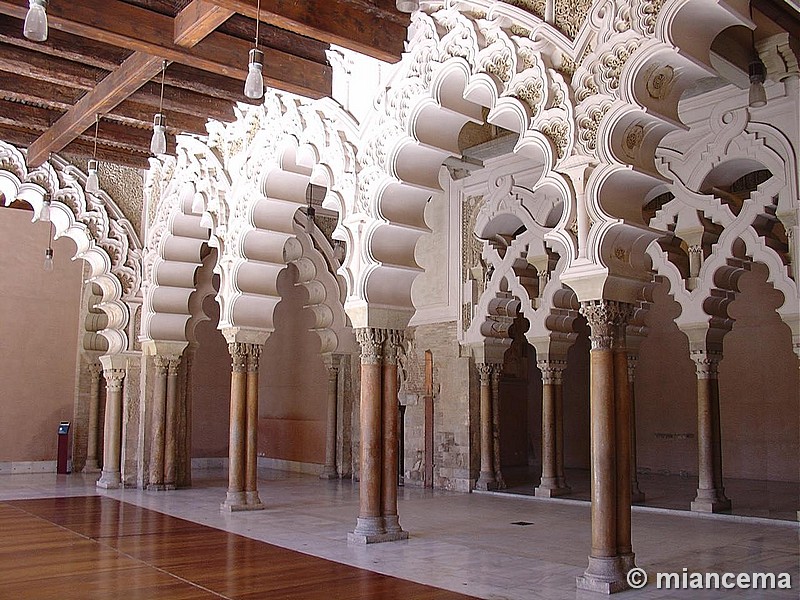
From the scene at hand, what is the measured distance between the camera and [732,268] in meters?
8.33

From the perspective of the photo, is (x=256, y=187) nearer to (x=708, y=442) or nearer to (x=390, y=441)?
(x=390, y=441)

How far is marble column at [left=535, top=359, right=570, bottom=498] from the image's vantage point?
9927mm

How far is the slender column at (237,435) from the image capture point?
27.8 feet

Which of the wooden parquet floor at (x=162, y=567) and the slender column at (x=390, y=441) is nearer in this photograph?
the wooden parquet floor at (x=162, y=567)

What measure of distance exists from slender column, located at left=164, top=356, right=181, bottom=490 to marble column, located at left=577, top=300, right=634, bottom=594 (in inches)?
282

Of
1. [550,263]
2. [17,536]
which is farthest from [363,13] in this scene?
[17,536]

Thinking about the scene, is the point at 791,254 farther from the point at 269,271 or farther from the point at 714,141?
the point at 269,271

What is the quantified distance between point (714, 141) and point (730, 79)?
701mm

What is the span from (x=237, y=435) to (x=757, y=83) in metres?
6.35

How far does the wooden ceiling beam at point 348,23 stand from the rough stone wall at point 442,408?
5.21m

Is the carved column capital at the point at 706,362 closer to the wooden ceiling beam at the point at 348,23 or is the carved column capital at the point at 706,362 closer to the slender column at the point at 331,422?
the wooden ceiling beam at the point at 348,23

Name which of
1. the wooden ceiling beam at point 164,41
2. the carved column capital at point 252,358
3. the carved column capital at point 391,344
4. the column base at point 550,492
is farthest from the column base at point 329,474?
the wooden ceiling beam at point 164,41

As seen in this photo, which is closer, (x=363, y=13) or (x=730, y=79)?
(x=363, y=13)

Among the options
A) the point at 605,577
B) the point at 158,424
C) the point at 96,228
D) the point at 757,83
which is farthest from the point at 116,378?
the point at 757,83
